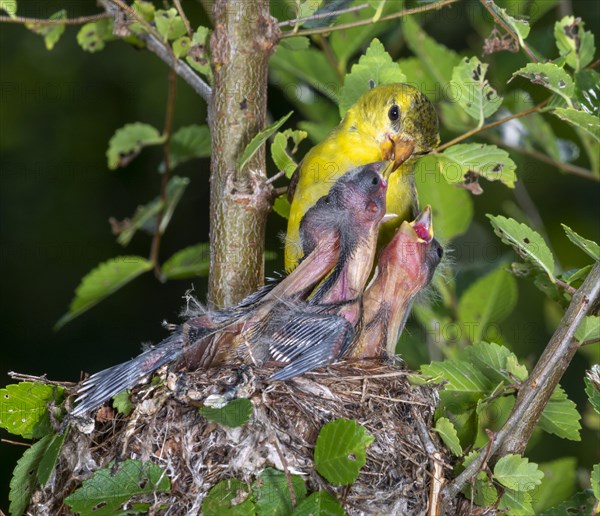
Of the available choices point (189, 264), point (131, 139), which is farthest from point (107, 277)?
point (131, 139)

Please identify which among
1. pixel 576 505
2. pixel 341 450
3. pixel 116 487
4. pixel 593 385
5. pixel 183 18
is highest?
pixel 183 18

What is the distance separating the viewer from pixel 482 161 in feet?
7.26

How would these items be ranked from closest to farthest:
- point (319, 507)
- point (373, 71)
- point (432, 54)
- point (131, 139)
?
point (319, 507) < point (373, 71) < point (432, 54) < point (131, 139)

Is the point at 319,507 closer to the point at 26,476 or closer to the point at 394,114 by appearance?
the point at 26,476

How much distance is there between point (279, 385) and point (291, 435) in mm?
132

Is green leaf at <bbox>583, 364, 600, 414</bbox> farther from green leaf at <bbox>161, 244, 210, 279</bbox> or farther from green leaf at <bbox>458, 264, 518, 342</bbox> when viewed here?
green leaf at <bbox>161, 244, 210, 279</bbox>

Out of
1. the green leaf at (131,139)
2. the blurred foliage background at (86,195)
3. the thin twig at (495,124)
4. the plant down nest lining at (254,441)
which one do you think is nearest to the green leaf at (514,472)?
the plant down nest lining at (254,441)

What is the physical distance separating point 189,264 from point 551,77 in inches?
47.9

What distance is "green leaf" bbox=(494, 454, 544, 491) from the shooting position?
1.83 meters

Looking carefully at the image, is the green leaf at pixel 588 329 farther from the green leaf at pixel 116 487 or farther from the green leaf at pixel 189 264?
the green leaf at pixel 189 264

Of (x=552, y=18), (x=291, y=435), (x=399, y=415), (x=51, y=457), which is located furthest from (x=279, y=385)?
(x=552, y=18)

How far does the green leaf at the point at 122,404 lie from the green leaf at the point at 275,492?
361 mm

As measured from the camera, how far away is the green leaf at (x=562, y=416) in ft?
6.51

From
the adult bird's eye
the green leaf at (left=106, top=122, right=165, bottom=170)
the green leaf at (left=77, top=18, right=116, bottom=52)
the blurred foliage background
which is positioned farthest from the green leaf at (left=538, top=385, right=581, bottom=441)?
the blurred foliage background
